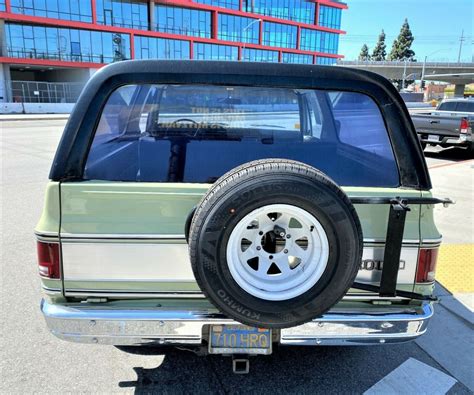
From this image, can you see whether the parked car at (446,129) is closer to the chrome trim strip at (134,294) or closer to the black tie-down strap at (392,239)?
the black tie-down strap at (392,239)

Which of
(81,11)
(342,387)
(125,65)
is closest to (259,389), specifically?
(342,387)

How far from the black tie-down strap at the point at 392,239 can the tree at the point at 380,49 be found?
136274 mm

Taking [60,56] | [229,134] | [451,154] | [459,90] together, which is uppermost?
[60,56]

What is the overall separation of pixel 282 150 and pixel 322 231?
80 centimetres

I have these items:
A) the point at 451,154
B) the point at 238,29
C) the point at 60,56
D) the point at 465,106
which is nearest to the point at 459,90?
the point at 238,29

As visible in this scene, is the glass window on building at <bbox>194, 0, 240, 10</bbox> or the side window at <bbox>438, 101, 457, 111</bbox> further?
the glass window on building at <bbox>194, 0, 240, 10</bbox>

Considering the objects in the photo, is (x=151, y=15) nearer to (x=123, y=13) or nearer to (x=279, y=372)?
(x=123, y=13)

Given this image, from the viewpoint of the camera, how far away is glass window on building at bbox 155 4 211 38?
1980 inches

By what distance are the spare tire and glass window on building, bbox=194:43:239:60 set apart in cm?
5337

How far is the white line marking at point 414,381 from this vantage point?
2637mm

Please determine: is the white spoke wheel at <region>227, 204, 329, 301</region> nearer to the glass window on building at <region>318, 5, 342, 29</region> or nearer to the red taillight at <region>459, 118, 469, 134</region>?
the red taillight at <region>459, 118, 469, 134</region>

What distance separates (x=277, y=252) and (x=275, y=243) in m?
→ 0.05

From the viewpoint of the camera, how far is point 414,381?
2738 mm

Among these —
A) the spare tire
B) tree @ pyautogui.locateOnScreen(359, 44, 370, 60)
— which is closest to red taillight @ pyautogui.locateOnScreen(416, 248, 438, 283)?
the spare tire
